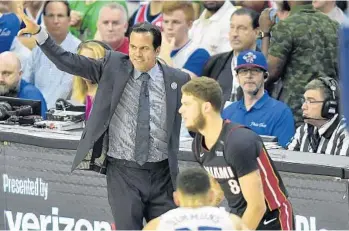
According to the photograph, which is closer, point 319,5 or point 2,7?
point 319,5

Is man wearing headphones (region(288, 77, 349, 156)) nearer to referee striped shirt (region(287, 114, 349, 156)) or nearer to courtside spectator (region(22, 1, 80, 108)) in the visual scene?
referee striped shirt (region(287, 114, 349, 156))

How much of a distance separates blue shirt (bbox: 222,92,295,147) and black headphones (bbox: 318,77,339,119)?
1.60 feet

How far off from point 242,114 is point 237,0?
283cm

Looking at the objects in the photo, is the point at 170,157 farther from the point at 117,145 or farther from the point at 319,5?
the point at 319,5

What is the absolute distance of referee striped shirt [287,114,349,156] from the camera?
29.7ft

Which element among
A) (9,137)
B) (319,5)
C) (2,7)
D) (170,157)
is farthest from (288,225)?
(2,7)

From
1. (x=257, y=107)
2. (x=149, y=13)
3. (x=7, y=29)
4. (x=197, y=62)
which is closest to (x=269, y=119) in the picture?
(x=257, y=107)

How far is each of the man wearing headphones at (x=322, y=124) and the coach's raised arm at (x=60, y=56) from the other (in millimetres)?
1923

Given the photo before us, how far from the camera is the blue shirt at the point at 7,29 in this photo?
12.5 m

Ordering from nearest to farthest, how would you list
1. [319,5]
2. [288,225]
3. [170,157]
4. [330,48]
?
[288,225] < [170,157] < [330,48] < [319,5]

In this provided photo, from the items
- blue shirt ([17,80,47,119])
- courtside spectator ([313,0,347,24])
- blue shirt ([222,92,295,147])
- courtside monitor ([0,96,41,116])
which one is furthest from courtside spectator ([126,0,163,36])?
blue shirt ([222,92,295,147])

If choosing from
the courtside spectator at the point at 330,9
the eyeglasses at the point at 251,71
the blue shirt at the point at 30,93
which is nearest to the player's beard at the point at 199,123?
the eyeglasses at the point at 251,71

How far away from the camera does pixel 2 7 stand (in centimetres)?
1295

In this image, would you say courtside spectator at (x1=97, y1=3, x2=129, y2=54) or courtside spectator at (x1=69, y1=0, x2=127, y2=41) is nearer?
courtside spectator at (x1=97, y1=3, x2=129, y2=54)
